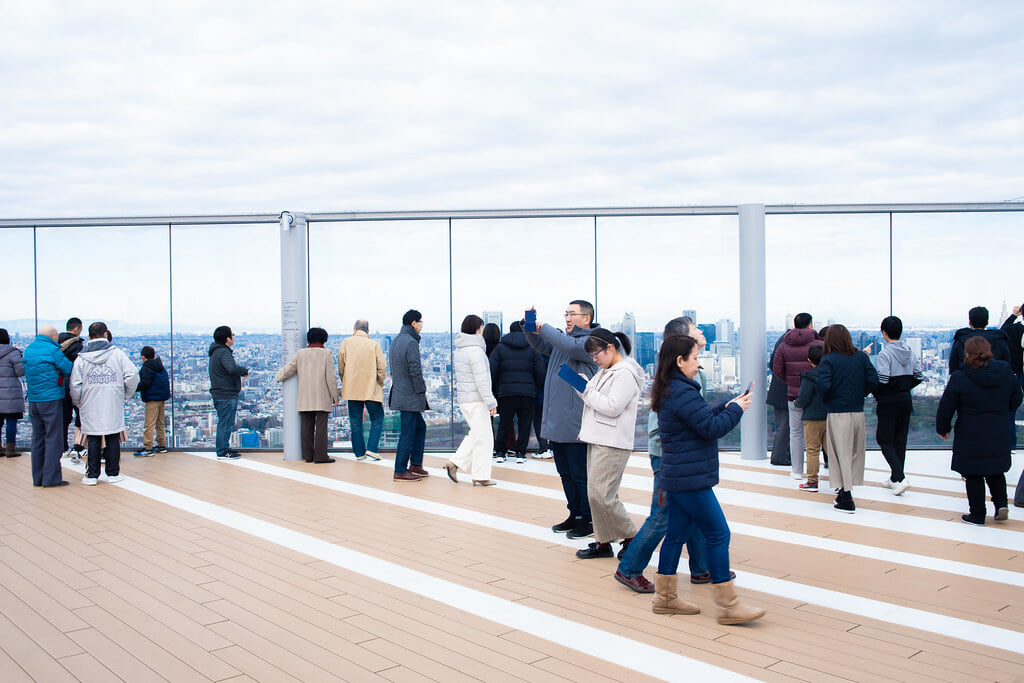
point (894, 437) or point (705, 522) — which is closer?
point (705, 522)

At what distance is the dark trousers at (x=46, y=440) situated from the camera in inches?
345

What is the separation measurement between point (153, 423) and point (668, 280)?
301 inches

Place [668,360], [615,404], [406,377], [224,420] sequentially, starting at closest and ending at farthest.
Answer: [668,360] < [615,404] < [406,377] < [224,420]

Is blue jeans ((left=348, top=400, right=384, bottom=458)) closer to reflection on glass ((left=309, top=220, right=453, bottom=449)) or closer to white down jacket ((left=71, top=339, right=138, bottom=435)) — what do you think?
reflection on glass ((left=309, top=220, right=453, bottom=449))

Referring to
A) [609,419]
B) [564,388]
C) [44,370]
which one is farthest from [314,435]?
[609,419]

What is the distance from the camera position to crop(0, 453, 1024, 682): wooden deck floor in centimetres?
403

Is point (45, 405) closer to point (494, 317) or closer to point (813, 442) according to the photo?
point (494, 317)

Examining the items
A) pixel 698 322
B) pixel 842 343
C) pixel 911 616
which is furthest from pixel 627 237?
pixel 911 616

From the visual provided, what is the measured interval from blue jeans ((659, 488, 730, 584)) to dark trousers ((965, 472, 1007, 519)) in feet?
11.7

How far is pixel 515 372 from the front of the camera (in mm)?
10453

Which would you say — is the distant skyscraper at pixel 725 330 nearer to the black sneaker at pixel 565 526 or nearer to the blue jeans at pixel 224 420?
the black sneaker at pixel 565 526

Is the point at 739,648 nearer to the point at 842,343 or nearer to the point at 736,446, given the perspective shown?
the point at 842,343

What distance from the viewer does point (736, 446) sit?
11.1 meters

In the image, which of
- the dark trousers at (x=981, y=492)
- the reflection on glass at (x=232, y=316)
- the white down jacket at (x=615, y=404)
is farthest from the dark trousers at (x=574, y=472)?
the reflection on glass at (x=232, y=316)
